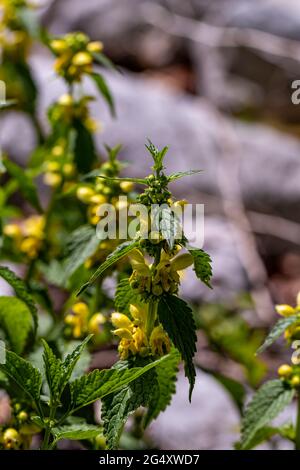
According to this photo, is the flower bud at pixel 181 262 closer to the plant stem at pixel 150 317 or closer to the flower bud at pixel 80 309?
the plant stem at pixel 150 317

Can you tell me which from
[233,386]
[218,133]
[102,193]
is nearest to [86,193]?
[102,193]

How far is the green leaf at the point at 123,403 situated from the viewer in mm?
1069

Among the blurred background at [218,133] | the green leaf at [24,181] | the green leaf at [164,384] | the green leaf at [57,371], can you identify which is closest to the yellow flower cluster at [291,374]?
the green leaf at [164,384]

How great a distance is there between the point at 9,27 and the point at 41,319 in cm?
100

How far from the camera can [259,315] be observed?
9.49ft

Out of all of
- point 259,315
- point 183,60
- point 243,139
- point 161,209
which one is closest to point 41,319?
point 161,209

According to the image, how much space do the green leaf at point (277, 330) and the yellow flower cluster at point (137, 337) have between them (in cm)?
16

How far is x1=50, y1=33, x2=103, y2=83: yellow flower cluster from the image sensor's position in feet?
5.84

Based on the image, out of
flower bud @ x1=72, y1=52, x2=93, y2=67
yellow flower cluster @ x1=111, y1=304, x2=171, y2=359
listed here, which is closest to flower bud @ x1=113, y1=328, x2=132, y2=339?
yellow flower cluster @ x1=111, y1=304, x2=171, y2=359

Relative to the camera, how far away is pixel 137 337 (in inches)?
45.1

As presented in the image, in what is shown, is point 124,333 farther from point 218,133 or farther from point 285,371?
point 218,133

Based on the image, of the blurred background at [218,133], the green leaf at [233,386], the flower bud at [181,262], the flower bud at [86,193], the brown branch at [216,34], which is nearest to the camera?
the flower bud at [181,262]

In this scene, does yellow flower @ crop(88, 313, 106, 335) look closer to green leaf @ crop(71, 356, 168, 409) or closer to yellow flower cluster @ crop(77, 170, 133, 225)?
yellow flower cluster @ crop(77, 170, 133, 225)

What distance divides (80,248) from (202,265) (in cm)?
44
